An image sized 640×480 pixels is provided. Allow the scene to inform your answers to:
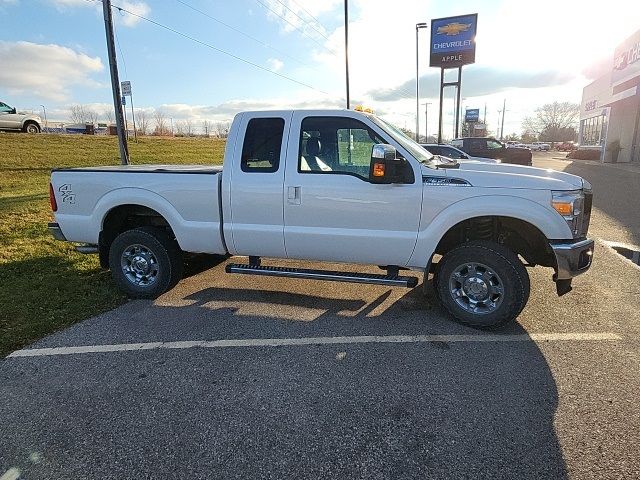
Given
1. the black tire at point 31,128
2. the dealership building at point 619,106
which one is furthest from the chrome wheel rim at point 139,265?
the dealership building at point 619,106

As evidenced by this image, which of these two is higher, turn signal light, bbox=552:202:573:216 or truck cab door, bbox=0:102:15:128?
truck cab door, bbox=0:102:15:128

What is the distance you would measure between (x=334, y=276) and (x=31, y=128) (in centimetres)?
2668

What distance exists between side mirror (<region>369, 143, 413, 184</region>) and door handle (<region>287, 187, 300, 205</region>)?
0.77m

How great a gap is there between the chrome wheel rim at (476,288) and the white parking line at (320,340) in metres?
0.29

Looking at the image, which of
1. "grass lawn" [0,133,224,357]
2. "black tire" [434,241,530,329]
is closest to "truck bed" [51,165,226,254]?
"grass lawn" [0,133,224,357]

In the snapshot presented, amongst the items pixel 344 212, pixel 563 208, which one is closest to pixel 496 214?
pixel 563 208

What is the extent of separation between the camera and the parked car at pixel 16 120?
2237cm

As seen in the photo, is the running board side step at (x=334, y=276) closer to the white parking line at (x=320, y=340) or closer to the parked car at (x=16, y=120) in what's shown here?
the white parking line at (x=320, y=340)

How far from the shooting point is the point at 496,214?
12.9 ft

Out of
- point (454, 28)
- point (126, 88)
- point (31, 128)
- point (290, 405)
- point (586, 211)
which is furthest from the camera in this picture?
point (454, 28)

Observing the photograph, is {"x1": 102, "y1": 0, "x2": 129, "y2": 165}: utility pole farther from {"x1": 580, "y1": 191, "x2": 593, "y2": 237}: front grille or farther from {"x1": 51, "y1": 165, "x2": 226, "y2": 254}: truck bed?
{"x1": 580, "y1": 191, "x2": 593, "y2": 237}: front grille

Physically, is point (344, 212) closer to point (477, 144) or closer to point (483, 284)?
point (483, 284)

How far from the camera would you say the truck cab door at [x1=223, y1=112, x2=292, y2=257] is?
4449mm

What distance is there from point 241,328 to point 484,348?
7.49ft
